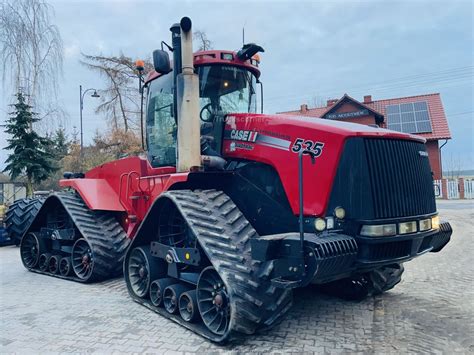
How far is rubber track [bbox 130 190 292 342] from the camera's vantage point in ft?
11.6

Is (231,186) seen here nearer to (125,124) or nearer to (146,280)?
(146,280)

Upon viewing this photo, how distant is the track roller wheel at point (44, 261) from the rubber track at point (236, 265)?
159 inches

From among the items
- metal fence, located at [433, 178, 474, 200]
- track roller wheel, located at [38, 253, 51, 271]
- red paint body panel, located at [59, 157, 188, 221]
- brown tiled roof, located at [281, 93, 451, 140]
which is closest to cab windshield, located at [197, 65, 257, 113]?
red paint body panel, located at [59, 157, 188, 221]

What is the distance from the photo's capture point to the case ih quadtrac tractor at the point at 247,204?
357cm

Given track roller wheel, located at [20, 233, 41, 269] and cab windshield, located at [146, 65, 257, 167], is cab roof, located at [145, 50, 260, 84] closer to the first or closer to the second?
cab windshield, located at [146, 65, 257, 167]

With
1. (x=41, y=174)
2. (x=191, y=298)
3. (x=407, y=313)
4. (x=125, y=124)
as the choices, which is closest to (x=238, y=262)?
(x=191, y=298)

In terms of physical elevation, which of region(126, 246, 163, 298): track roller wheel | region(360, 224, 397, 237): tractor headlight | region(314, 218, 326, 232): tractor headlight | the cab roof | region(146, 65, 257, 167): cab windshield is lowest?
region(126, 246, 163, 298): track roller wheel

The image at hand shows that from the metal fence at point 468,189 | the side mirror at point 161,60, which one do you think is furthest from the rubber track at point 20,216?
the metal fence at point 468,189

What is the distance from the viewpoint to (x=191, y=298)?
4227mm

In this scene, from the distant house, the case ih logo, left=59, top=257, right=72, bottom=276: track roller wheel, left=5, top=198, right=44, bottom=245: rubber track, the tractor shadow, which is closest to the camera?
the tractor shadow

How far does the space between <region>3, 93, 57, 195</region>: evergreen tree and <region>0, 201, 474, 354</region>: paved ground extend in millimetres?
10491

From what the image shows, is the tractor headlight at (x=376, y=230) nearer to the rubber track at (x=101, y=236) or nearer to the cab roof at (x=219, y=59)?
the cab roof at (x=219, y=59)

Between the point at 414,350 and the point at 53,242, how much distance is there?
611 cm

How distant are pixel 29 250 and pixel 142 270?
3.65 meters
